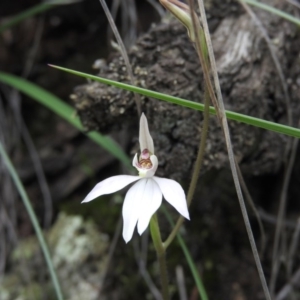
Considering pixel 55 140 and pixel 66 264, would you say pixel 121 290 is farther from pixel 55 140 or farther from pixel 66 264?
pixel 55 140

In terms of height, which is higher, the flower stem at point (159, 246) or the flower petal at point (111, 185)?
the flower petal at point (111, 185)

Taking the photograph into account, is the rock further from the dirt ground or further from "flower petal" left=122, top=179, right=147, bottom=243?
"flower petal" left=122, top=179, right=147, bottom=243

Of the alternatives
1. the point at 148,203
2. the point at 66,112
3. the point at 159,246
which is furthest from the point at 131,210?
the point at 66,112

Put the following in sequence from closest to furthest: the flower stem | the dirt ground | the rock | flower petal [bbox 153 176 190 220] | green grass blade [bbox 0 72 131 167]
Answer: flower petal [bbox 153 176 190 220]
the flower stem
the dirt ground
green grass blade [bbox 0 72 131 167]
the rock

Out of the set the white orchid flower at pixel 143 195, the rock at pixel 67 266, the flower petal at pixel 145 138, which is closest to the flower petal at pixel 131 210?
the white orchid flower at pixel 143 195

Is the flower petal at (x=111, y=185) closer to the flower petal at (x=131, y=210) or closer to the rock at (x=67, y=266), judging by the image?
the flower petal at (x=131, y=210)

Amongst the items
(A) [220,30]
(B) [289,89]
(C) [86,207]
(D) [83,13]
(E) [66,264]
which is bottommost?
(E) [66,264]

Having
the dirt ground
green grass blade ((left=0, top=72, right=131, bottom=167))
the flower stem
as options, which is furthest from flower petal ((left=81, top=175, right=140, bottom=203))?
green grass blade ((left=0, top=72, right=131, bottom=167))

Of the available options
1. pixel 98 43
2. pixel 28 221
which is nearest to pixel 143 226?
pixel 28 221
